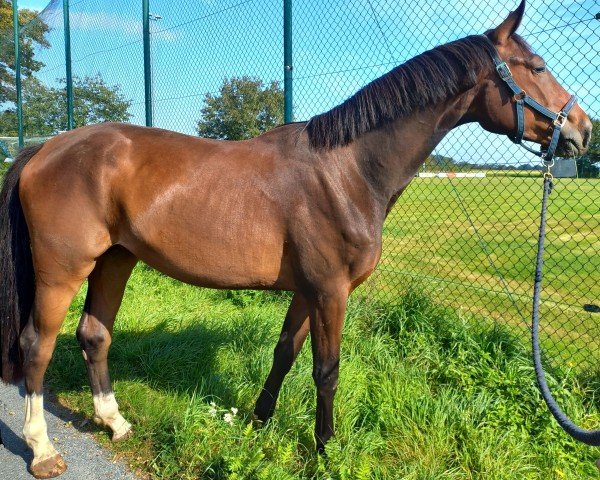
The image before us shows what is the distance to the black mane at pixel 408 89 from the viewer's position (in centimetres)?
215

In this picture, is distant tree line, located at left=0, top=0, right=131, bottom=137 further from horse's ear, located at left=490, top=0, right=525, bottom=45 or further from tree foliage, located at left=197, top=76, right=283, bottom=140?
horse's ear, located at left=490, top=0, right=525, bottom=45

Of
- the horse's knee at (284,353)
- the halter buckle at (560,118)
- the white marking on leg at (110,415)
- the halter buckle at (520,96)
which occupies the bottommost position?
the white marking on leg at (110,415)

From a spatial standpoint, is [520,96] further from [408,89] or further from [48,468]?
[48,468]

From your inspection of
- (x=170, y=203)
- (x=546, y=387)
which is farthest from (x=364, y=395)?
(x=170, y=203)

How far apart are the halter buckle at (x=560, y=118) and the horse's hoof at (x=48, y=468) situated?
304 centimetres

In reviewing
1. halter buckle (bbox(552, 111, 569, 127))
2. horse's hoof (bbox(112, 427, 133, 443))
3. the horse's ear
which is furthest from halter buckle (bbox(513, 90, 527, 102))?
horse's hoof (bbox(112, 427, 133, 443))

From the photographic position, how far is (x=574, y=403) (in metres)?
2.65

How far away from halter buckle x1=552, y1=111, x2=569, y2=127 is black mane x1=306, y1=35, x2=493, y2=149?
391 millimetres

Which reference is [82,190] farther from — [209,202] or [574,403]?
[574,403]

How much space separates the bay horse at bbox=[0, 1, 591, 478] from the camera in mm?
2174

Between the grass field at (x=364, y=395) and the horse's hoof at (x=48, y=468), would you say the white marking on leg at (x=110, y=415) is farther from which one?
the horse's hoof at (x=48, y=468)

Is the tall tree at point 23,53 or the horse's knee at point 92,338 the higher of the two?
the tall tree at point 23,53

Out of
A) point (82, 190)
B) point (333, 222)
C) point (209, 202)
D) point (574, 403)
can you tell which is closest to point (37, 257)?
point (82, 190)

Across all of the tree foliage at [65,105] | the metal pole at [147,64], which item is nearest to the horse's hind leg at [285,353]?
the metal pole at [147,64]
